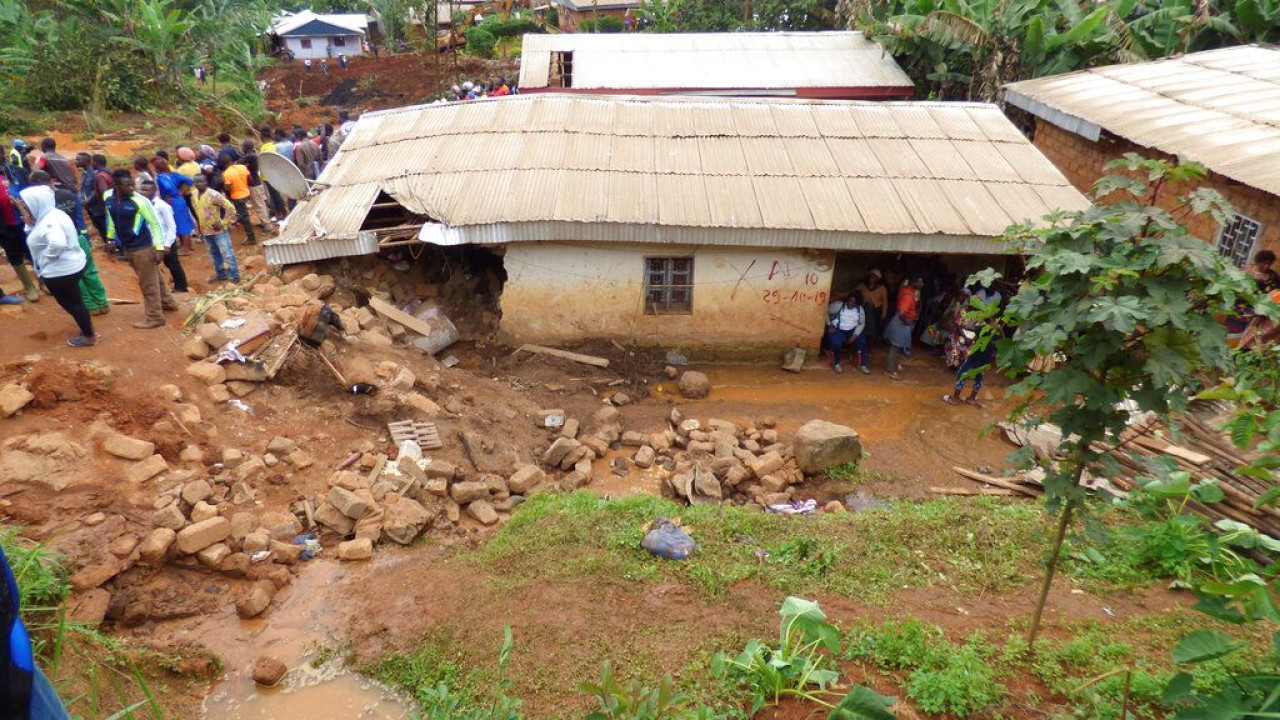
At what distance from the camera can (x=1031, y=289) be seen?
12.8ft

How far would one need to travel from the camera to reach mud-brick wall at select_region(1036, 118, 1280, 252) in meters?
9.74

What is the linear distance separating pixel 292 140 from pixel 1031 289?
14.8m

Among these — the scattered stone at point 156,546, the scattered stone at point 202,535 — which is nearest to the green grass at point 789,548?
the scattered stone at point 202,535

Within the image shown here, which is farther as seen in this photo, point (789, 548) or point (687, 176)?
point (687, 176)

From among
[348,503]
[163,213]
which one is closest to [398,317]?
[163,213]

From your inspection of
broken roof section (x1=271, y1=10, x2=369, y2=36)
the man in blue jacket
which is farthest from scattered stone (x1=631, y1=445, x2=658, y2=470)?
broken roof section (x1=271, y1=10, x2=369, y2=36)

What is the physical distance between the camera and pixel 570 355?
1030 cm

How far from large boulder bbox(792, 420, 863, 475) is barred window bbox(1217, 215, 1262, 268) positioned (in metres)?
6.36

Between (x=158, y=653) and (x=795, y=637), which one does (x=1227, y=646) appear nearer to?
(x=795, y=637)

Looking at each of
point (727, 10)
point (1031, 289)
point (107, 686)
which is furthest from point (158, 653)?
point (727, 10)

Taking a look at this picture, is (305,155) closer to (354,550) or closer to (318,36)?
(354,550)

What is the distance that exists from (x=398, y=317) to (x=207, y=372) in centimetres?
274

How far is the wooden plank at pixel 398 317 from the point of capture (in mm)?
10016

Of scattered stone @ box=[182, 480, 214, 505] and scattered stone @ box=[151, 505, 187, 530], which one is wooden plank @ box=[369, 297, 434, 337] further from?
scattered stone @ box=[151, 505, 187, 530]
